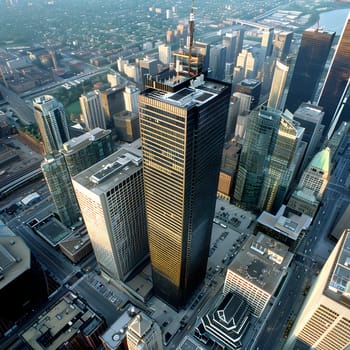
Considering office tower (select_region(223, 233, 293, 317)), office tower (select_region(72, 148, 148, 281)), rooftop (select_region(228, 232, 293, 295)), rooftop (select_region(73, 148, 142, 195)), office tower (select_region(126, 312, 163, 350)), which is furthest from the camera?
rooftop (select_region(228, 232, 293, 295))

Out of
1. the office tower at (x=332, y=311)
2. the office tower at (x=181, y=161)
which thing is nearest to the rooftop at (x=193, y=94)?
the office tower at (x=181, y=161)

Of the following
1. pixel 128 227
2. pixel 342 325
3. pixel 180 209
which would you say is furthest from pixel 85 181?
pixel 342 325

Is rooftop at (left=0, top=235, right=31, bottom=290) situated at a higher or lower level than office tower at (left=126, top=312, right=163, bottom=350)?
lower

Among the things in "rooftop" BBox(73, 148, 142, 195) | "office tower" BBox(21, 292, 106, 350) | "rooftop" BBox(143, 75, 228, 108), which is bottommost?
"office tower" BBox(21, 292, 106, 350)

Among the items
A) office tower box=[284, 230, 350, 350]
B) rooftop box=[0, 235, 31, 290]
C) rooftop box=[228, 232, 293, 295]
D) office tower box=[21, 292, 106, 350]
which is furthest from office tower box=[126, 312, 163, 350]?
rooftop box=[0, 235, 31, 290]

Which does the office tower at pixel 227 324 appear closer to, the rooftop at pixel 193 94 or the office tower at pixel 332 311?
the office tower at pixel 332 311

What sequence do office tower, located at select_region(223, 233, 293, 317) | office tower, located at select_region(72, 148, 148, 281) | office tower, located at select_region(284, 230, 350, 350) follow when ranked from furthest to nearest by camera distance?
office tower, located at select_region(223, 233, 293, 317) → office tower, located at select_region(72, 148, 148, 281) → office tower, located at select_region(284, 230, 350, 350)

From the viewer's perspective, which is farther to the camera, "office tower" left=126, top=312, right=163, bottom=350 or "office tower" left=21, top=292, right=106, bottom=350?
"office tower" left=21, top=292, right=106, bottom=350

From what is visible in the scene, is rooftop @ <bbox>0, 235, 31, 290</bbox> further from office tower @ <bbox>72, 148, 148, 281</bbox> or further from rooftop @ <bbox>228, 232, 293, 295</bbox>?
rooftop @ <bbox>228, 232, 293, 295</bbox>
